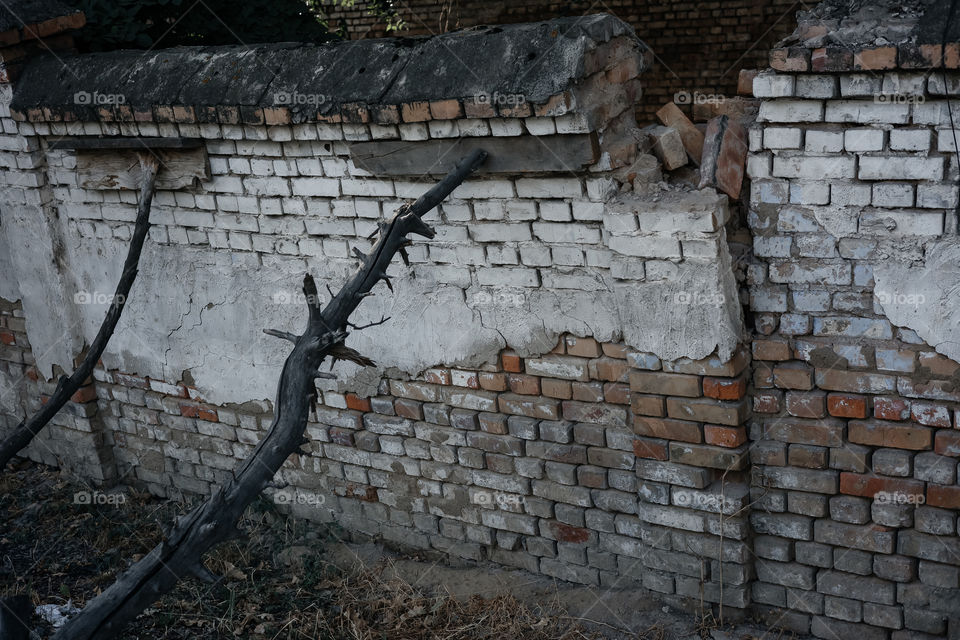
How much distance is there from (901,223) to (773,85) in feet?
1.91

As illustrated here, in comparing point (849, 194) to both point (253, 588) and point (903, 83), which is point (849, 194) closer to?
point (903, 83)

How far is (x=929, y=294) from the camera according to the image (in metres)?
2.66

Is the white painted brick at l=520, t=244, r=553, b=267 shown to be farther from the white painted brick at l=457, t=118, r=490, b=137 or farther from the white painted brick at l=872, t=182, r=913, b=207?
the white painted brick at l=872, t=182, r=913, b=207

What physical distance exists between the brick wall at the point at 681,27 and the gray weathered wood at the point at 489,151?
469cm

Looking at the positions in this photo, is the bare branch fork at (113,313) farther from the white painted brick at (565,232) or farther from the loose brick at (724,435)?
the loose brick at (724,435)

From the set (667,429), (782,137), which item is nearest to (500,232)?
(667,429)

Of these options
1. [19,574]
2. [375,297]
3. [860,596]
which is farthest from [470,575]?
[19,574]

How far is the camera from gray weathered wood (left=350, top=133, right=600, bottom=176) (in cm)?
300

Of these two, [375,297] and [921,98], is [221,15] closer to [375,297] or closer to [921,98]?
[375,297]

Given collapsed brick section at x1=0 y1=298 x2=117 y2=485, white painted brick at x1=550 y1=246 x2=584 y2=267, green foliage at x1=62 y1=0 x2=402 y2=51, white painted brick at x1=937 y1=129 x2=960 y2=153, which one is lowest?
collapsed brick section at x1=0 y1=298 x2=117 y2=485

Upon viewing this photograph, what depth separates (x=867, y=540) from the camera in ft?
9.78

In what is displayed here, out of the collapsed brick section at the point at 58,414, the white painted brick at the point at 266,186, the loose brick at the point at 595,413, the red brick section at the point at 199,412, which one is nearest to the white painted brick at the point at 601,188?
the loose brick at the point at 595,413

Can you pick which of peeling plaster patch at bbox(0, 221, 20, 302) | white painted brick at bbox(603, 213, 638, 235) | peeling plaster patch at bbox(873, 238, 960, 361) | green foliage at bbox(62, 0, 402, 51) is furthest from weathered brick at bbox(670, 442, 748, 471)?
peeling plaster patch at bbox(0, 221, 20, 302)

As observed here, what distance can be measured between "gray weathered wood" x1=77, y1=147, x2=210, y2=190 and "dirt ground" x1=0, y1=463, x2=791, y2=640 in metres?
1.64
